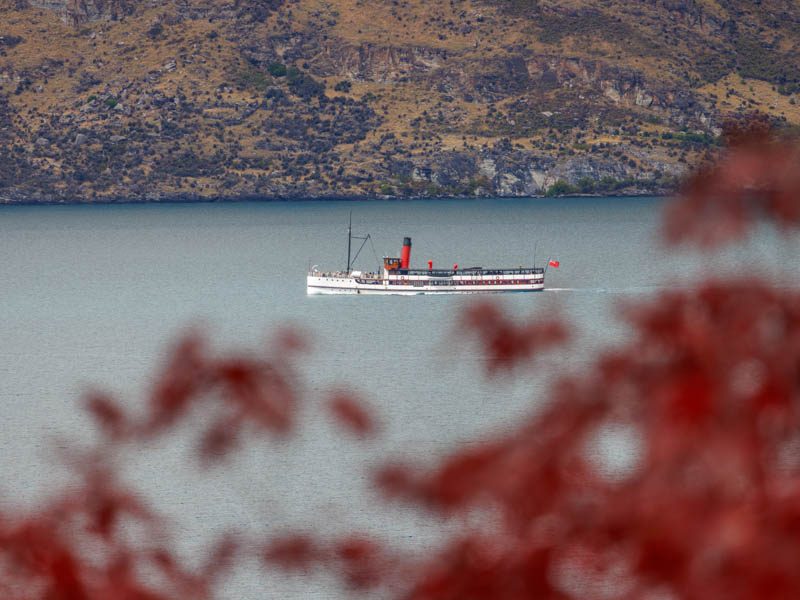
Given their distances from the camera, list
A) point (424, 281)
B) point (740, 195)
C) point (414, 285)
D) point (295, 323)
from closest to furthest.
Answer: point (740, 195) → point (295, 323) → point (424, 281) → point (414, 285)

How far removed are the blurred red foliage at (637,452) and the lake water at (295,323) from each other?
0.84ft

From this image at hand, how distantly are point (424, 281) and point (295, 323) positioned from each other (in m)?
90.4

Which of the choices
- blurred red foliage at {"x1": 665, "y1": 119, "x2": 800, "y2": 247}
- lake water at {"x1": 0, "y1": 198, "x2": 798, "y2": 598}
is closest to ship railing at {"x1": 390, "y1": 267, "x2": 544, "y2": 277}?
lake water at {"x1": 0, "y1": 198, "x2": 798, "y2": 598}

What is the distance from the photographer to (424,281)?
3856 inches

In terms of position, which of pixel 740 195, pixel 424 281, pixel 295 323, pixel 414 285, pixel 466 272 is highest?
pixel 466 272

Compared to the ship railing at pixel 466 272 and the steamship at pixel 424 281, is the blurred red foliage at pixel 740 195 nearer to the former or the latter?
the steamship at pixel 424 281

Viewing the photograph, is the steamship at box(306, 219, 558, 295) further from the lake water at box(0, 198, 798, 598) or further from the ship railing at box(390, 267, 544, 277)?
the lake water at box(0, 198, 798, 598)

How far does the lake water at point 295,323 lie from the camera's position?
36125 millimetres

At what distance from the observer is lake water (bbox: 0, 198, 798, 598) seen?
1422 inches

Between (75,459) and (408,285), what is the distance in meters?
91.2

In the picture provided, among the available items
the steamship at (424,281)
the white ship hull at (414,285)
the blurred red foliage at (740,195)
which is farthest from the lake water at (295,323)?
the steamship at (424,281)

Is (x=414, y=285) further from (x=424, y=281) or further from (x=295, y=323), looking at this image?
(x=295, y=323)

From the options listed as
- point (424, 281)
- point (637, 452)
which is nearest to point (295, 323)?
point (637, 452)

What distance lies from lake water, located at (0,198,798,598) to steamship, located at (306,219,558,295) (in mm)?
981
